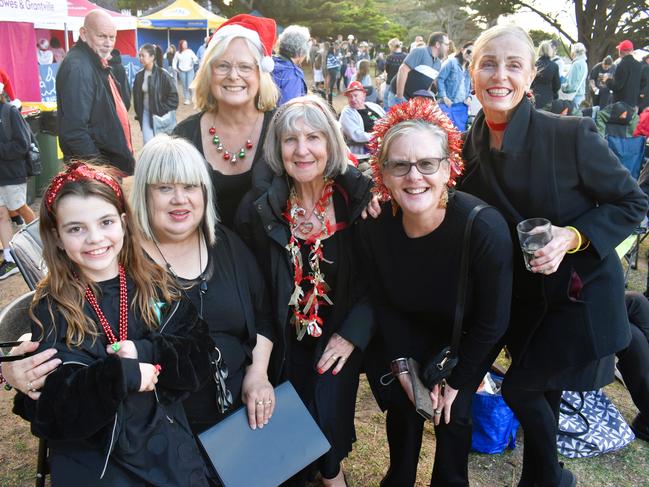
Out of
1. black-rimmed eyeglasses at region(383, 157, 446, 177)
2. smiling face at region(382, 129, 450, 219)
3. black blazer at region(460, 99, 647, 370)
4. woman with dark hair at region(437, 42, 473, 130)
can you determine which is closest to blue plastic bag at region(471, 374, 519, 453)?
black blazer at region(460, 99, 647, 370)

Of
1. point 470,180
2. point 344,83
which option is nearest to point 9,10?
point 470,180

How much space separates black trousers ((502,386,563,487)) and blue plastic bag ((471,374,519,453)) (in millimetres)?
360

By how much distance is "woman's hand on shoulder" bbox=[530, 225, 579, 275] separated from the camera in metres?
2.10

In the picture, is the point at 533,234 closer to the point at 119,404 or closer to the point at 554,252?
the point at 554,252

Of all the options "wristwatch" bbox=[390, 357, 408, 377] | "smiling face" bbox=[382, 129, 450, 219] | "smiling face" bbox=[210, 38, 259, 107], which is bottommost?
"wristwatch" bbox=[390, 357, 408, 377]

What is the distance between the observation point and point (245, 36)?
3.07 meters

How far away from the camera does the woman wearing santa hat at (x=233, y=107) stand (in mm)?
3051

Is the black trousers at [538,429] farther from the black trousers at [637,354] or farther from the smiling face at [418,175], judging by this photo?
the smiling face at [418,175]

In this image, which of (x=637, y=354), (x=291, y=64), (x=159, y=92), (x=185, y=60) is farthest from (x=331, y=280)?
(x=185, y=60)

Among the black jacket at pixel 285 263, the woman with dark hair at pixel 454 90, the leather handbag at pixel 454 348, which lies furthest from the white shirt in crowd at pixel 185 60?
the leather handbag at pixel 454 348

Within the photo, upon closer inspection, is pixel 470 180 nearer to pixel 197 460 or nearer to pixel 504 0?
pixel 197 460

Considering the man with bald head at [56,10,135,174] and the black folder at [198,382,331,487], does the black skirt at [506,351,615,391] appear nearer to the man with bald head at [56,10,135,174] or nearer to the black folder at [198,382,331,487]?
the black folder at [198,382,331,487]

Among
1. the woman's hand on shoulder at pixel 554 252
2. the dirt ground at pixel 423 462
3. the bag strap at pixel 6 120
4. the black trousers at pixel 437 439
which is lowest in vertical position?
the dirt ground at pixel 423 462

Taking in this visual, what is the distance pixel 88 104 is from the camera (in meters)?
4.64
